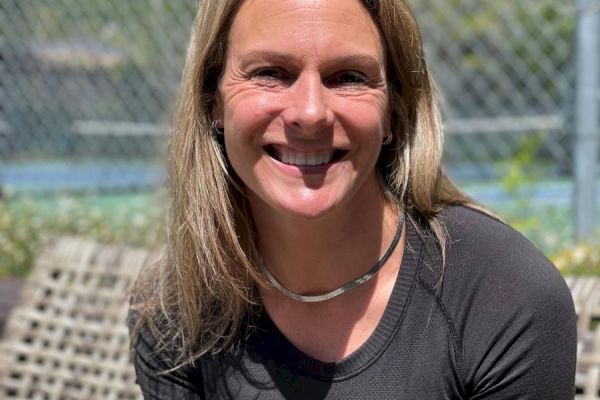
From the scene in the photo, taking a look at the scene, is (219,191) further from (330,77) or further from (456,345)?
(456,345)

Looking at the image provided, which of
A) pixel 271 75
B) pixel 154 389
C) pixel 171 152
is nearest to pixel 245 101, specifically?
pixel 271 75

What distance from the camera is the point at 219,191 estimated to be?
2.07 m

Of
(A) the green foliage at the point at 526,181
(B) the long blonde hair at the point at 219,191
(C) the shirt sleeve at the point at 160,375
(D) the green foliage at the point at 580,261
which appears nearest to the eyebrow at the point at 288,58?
(B) the long blonde hair at the point at 219,191

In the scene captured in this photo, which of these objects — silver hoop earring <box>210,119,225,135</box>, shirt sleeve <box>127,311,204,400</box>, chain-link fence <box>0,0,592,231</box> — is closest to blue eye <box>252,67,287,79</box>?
silver hoop earring <box>210,119,225,135</box>

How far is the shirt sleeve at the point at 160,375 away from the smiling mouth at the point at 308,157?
1.94 feet

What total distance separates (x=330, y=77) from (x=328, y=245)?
1.25 ft

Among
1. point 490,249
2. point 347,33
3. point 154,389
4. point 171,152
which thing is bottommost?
point 154,389

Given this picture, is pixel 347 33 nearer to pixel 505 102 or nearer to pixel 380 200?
pixel 380 200

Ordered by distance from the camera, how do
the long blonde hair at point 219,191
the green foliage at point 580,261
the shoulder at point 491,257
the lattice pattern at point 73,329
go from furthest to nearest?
the green foliage at point 580,261
the lattice pattern at point 73,329
the long blonde hair at point 219,191
the shoulder at point 491,257

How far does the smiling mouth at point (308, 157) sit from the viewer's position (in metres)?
1.85

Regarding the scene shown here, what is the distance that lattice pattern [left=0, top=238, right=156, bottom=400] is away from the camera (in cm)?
278

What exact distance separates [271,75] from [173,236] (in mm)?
521

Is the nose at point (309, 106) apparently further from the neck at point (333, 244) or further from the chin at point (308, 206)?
the neck at point (333, 244)

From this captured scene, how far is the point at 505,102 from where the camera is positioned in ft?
14.0
